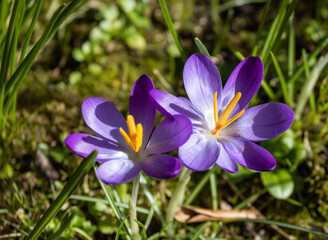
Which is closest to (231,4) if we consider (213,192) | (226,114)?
(213,192)

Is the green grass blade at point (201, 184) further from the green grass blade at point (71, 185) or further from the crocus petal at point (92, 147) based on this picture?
the green grass blade at point (71, 185)

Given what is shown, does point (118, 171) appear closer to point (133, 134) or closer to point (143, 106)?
point (133, 134)

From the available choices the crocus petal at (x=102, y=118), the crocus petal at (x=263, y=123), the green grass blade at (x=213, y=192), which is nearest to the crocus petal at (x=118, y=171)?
the crocus petal at (x=102, y=118)

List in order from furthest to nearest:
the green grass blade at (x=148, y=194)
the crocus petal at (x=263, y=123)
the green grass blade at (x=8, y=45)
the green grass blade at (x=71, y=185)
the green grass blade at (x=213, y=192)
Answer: the green grass blade at (x=213, y=192) < the green grass blade at (x=148, y=194) < the green grass blade at (x=8, y=45) < the crocus petal at (x=263, y=123) < the green grass blade at (x=71, y=185)

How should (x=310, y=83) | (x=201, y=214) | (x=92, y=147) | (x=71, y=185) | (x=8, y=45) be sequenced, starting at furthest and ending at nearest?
(x=310, y=83) → (x=201, y=214) → (x=8, y=45) → (x=92, y=147) → (x=71, y=185)

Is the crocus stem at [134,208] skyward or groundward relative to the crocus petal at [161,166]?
groundward

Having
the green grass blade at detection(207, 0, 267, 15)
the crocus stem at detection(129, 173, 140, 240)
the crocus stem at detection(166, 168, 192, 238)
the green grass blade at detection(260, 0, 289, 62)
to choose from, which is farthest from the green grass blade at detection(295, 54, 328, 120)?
the crocus stem at detection(129, 173, 140, 240)

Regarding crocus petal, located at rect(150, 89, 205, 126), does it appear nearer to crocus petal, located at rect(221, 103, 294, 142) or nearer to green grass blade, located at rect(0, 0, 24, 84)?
crocus petal, located at rect(221, 103, 294, 142)

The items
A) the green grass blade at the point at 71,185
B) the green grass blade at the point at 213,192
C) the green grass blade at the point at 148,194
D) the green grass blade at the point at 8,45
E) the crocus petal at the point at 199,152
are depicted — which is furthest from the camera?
the green grass blade at the point at 213,192
